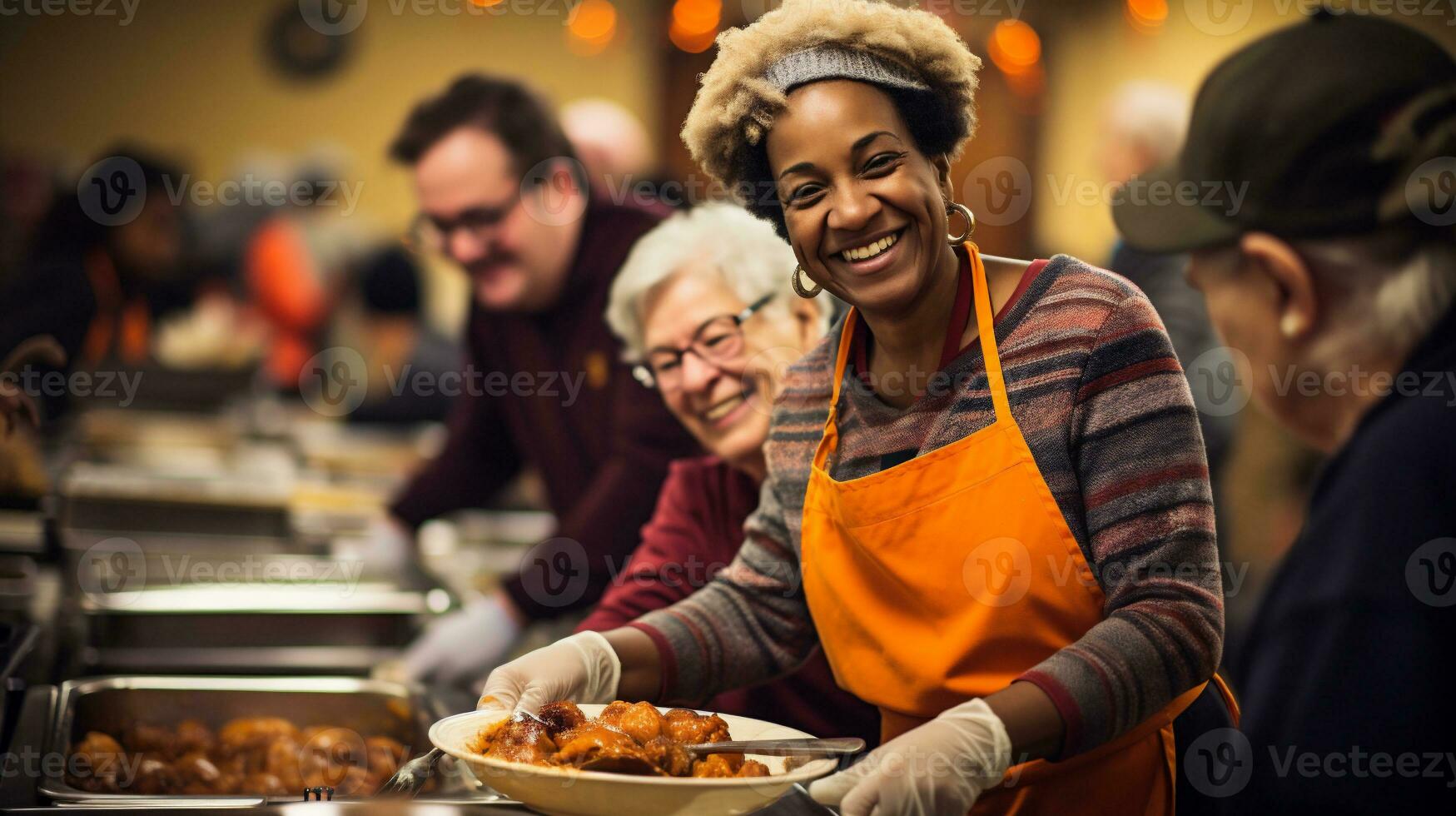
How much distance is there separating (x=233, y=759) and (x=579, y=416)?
3.06ft

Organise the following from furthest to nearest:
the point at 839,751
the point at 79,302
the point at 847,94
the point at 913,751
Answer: the point at 79,302, the point at 847,94, the point at 839,751, the point at 913,751

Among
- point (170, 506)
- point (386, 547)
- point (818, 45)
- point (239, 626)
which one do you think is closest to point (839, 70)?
point (818, 45)

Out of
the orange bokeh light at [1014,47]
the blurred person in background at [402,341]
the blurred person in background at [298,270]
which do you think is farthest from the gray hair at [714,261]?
the blurred person in background at [298,270]

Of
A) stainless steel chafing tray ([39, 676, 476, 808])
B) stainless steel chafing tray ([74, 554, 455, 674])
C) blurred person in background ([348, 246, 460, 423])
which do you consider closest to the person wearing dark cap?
stainless steel chafing tray ([39, 676, 476, 808])

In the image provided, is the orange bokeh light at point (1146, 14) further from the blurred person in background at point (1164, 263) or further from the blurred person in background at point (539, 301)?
the blurred person in background at point (539, 301)

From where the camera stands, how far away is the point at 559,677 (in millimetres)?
1505

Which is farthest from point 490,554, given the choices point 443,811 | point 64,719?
point 443,811

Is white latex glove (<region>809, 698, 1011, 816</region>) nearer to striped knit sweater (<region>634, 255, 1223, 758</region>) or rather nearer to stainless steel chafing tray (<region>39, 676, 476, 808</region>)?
striped knit sweater (<region>634, 255, 1223, 758</region>)

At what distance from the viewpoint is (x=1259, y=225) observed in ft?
Result: 4.78

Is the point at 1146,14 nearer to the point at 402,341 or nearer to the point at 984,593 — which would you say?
the point at 402,341

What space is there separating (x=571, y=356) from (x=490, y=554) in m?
1.33

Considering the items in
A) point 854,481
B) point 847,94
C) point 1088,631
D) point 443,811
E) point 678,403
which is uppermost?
point 847,94

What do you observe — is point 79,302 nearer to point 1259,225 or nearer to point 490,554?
point 490,554

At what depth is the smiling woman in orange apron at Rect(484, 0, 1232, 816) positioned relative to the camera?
1250mm
